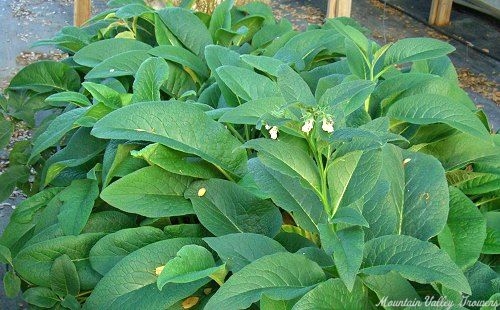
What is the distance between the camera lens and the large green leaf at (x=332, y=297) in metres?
1.02

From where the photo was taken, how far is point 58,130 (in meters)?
1.63

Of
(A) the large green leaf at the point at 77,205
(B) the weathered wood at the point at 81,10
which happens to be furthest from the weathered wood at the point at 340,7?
(A) the large green leaf at the point at 77,205

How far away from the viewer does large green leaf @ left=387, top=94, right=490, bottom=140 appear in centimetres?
138

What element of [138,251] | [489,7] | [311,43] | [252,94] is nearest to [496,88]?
[489,7]

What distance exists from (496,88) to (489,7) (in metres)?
1.32

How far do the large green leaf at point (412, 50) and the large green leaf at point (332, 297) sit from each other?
0.66 meters

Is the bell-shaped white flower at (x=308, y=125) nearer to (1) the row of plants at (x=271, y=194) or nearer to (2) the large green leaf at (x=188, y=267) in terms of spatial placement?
(1) the row of plants at (x=271, y=194)

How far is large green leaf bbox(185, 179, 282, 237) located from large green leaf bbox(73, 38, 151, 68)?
793 millimetres

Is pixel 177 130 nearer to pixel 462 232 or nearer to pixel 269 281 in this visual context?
pixel 269 281

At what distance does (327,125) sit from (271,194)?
0.63 ft

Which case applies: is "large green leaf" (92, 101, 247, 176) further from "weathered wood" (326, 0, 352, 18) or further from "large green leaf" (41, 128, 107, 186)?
"weathered wood" (326, 0, 352, 18)

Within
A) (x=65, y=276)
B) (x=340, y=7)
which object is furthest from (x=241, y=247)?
(x=340, y=7)

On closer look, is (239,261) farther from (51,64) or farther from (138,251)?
(51,64)

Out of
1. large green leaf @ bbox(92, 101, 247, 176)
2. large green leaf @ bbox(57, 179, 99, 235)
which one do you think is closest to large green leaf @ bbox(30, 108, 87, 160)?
large green leaf @ bbox(57, 179, 99, 235)
